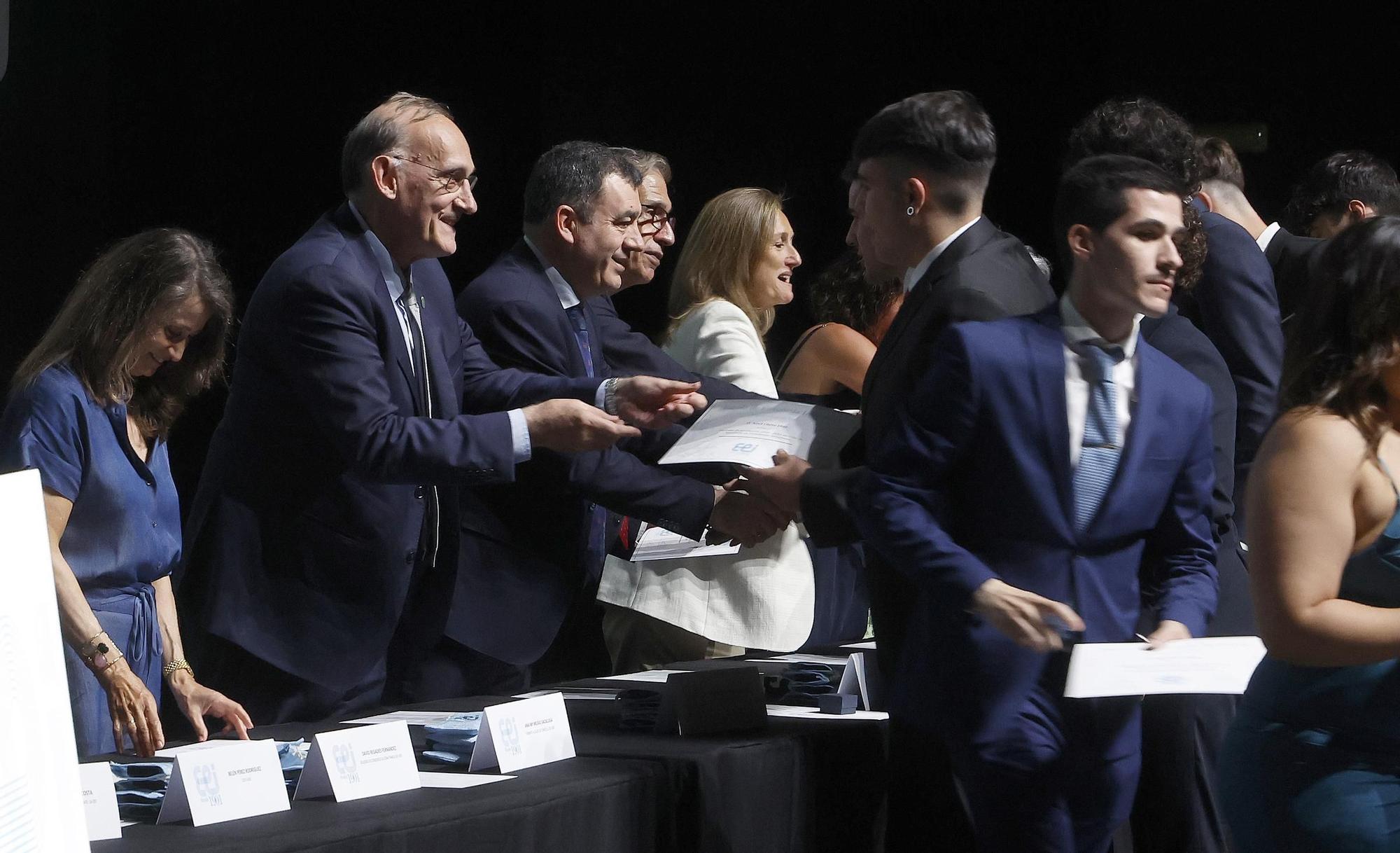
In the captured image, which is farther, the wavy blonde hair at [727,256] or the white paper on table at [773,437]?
the wavy blonde hair at [727,256]

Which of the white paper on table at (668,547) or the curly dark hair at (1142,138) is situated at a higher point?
the curly dark hair at (1142,138)

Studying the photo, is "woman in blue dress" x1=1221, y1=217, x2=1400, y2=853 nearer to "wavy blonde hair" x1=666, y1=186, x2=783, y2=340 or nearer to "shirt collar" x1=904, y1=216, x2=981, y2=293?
"shirt collar" x1=904, y1=216, x2=981, y2=293

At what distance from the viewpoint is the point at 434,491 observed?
8.93 feet

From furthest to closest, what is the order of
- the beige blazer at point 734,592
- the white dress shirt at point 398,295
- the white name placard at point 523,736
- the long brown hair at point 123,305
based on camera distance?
the beige blazer at point 734,592 < the white dress shirt at point 398,295 < the long brown hair at point 123,305 < the white name placard at point 523,736

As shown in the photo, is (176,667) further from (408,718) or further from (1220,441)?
(1220,441)

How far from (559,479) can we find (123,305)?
2.71 feet

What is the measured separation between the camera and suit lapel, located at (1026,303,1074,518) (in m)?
1.88

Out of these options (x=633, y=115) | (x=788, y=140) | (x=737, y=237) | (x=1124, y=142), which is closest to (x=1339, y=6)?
(x=788, y=140)

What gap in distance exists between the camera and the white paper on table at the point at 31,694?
2.91ft

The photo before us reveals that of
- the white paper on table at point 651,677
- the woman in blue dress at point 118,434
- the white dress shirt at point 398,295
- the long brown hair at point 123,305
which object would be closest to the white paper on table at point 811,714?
the white paper on table at point 651,677

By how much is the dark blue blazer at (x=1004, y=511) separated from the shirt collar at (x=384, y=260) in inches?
44.0

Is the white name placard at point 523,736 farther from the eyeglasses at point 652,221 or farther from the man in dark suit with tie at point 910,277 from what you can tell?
the eyeglasses at point 652,221

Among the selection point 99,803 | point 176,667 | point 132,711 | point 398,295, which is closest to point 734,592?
point 398,295

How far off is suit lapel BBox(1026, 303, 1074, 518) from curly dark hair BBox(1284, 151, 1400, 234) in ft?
9.23
